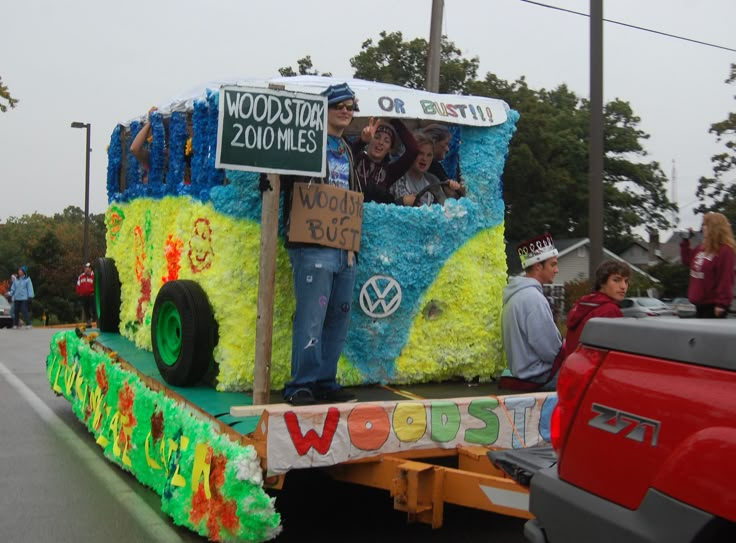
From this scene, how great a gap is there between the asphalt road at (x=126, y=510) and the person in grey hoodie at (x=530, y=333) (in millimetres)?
910

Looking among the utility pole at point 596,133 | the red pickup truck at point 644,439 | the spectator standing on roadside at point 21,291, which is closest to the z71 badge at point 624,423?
the red pickup truck at point 644,439

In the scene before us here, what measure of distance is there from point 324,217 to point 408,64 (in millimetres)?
30925

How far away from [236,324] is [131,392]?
102cm

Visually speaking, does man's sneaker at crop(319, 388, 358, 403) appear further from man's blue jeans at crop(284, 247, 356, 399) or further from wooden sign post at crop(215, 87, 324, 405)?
wooden sign post at crop(215, 87, 324, 405)

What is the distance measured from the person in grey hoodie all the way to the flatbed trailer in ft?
1.22

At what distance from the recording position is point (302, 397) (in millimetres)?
4258

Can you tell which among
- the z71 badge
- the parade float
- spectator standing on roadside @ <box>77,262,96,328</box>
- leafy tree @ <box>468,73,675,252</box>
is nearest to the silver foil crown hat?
the parade float

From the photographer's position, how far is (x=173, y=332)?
5.04 m

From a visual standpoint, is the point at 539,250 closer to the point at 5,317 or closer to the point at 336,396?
the point at 336,396

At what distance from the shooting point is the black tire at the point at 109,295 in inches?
289

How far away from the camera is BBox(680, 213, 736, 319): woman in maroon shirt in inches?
239

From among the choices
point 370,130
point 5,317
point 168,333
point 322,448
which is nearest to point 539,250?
point 370,130

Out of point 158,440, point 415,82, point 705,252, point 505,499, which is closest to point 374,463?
point 505,499

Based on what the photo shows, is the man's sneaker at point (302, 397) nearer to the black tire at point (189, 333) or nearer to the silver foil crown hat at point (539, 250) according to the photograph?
the black tire at point (189, 333)
